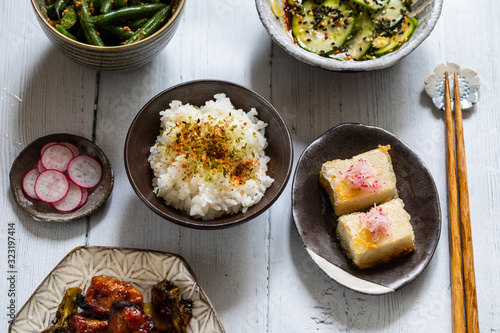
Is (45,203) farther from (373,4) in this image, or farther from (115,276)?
(373,4)

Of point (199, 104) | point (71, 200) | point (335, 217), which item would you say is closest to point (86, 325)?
point (71, 200)

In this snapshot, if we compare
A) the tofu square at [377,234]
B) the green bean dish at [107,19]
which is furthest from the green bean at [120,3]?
the tofu square at [377,234]

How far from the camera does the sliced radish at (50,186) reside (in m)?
3.04

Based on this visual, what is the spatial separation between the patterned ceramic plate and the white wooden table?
0.26 meters

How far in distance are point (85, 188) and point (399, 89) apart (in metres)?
2.17

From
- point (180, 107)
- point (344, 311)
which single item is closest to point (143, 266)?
point (180, 107)

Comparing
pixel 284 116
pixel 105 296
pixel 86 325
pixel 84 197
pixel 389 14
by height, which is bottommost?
pixel 86 325

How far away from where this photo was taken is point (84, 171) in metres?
3.10

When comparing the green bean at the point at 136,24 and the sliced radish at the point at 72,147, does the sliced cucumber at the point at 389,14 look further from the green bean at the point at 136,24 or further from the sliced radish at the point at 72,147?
the sliced radish at the point at 72,147

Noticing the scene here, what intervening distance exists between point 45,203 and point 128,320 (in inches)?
37.8

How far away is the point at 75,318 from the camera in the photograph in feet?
8.92

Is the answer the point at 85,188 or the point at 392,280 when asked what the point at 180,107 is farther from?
the point at 392,280

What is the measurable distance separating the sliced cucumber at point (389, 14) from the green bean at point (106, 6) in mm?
1683

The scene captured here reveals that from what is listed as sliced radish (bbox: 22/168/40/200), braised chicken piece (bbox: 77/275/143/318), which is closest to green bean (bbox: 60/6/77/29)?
sliced radish (bbox: 22/168/40/200)
